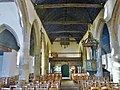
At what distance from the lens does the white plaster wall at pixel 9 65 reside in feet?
48.6

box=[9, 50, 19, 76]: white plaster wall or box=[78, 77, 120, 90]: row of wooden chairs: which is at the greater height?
box=[9, 50, 19, 76]: white plaster wall

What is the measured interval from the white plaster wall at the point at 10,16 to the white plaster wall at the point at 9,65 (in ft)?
7.24

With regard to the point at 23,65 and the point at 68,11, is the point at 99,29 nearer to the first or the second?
the point at 68,11

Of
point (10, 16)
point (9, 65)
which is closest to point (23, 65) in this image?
point (10, 16)

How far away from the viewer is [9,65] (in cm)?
1495

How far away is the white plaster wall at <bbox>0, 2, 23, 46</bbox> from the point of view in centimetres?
1290

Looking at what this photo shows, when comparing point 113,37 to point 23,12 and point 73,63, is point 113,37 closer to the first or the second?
point 23,12

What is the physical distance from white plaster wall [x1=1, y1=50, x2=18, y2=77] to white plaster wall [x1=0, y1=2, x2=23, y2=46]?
2207mm

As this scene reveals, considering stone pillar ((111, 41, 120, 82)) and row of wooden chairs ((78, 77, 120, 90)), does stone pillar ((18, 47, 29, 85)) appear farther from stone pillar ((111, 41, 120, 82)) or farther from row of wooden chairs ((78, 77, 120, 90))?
stone pillar ((111, 41, 120, 82))

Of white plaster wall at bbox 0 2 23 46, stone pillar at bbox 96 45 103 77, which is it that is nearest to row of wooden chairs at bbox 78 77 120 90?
stone pillar at bbox 96 45 103 77

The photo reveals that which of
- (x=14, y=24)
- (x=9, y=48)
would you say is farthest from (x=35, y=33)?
(x=9, y=48)

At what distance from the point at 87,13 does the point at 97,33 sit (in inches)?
78.7

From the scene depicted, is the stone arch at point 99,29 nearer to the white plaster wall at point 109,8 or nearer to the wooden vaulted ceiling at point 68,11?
the wooden vaulted ceiling at point 68,11

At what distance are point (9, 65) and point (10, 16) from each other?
402 cm
